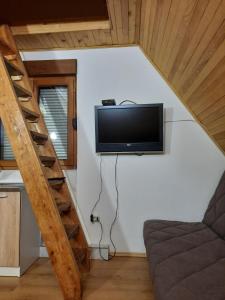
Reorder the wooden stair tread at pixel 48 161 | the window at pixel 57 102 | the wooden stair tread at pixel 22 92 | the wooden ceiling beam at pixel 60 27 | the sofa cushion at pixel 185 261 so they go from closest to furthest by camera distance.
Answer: the sofa cushion at pixel 185 261 → the wooden stair tread at pixel 22 92 → the wooden stair tread at pixel 48 161 → the wooden ceiling beam at pixel 60 27 → the window at pixel 57 102

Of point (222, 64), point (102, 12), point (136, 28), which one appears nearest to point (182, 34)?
point (222, 64)

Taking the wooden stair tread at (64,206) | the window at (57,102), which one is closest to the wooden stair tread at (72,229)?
the wooden stair tread at (64,206)

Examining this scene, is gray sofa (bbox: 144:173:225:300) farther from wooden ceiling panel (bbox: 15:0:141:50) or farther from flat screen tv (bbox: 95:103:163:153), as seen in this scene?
wooden ceiling panel (bbox: 15:0:141:50)

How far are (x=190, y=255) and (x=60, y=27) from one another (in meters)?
2.35

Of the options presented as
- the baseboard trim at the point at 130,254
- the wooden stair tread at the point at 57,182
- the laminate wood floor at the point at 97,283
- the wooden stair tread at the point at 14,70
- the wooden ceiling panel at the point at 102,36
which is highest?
the wooden ceiling panel at the point at 102,36

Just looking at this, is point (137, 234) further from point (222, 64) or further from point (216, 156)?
point (222, 64)

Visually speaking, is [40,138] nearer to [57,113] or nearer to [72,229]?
[57,113]

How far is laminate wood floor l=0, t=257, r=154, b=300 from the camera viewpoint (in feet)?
6.61

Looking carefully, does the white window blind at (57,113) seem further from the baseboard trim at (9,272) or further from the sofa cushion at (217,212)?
the sofa cushion at (217,212)

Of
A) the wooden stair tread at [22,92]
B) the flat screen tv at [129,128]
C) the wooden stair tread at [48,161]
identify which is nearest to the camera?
the wooden stair tread at [22,92]

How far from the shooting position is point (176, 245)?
6.30ft

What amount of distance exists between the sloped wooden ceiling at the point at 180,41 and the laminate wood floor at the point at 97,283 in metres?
1.54

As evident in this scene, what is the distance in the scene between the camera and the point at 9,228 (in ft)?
7.84

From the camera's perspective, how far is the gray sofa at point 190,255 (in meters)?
1.27
